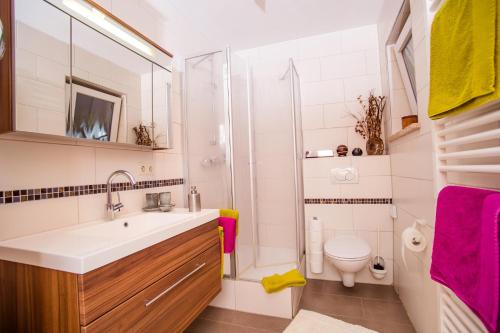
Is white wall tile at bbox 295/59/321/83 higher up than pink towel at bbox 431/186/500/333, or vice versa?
white wall tile at bbox 295/59/321/83

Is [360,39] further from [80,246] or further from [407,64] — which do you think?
[80,246]

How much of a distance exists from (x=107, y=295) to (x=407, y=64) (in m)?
2.52

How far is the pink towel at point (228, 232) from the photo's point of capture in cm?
168

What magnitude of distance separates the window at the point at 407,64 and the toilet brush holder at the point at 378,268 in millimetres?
1367

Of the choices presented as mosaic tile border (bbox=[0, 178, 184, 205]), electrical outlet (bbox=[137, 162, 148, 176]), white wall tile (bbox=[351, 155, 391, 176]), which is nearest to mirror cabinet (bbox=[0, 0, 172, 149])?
electrical outlet (bbox=[137, 162, 148, 176])

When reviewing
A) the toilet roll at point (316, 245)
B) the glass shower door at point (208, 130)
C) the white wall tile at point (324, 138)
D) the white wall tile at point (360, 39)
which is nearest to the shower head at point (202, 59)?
the glass shower door at point (208, 130)

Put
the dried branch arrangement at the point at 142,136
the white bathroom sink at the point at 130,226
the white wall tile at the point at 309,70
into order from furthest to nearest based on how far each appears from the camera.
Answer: the white wall tile at the point at 309,70, the dried branch arrangement at the point at 142,136, the white bathroom sink at the point at 130,226

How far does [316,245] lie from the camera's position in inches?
85.7

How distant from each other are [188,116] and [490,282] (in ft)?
6.61

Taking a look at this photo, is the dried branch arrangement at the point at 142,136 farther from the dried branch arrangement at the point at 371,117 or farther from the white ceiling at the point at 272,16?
the dried branch arrangement at the point at 371,117

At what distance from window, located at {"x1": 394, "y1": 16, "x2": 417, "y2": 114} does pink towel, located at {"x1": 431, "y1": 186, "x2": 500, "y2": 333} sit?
1260 mm

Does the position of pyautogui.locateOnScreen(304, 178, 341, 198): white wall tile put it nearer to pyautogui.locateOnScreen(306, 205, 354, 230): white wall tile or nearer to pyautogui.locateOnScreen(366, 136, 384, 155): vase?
pyautogui.locateOnScreen(306, 205, 354, 230): white wall tile

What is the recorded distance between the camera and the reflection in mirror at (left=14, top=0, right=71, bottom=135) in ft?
3.20

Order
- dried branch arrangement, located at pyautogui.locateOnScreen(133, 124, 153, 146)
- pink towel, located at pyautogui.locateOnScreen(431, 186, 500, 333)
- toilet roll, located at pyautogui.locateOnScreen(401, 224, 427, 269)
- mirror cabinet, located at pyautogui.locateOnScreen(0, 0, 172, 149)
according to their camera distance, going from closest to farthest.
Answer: pink towel, located at pyautogui.locateOnScreen(431, 186, 500, 333)
mirror cabinet, located at pyautogui.locateOnScreen(0, 0, 172, 149)
toilet roll, located at pyautogui.locateOnScreen(401, 224, 427, 269)
dried branch arrangement, located at pyautogui.locateOnScreen(133, 124, 153, 146)
